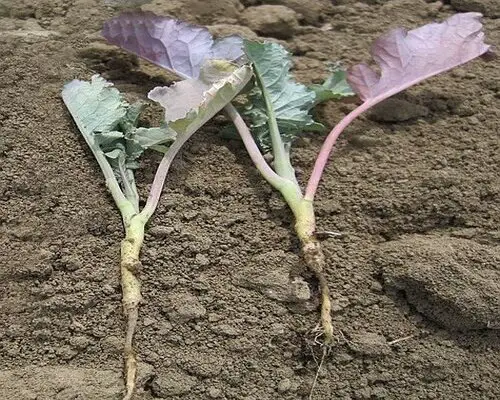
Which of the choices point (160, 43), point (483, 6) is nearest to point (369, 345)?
point (160, 43)

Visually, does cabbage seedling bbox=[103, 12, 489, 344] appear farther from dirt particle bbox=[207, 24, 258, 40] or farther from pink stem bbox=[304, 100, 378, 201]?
dirt particle bbox=[207, 24, 258, 40]

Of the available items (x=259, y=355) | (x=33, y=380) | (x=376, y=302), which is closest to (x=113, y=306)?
(x=33, y=380)

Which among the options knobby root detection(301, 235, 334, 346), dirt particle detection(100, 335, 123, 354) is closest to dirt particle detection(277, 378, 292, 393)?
knobby root detection(301, 235, 334, 346)

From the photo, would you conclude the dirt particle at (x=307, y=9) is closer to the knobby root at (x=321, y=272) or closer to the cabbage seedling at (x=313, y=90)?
the cabbage seedling at (x=313, y=90)

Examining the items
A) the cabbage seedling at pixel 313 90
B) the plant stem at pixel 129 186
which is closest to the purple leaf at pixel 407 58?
the cabbage seedling at pixel 313 90

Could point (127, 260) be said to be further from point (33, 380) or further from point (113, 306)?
point (33, 380)

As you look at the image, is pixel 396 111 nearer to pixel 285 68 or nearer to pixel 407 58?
pixel 407 58
